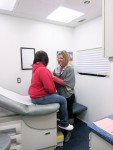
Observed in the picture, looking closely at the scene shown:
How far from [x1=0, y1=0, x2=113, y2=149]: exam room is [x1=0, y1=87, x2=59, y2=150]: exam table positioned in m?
0.80

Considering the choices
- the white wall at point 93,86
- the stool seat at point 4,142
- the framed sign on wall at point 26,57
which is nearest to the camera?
the stool seat at point 4,142

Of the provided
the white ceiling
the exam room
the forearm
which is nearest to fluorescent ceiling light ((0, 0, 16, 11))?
the white ceiling

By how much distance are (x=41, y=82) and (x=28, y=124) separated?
0.59m

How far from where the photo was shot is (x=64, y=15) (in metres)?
2.38

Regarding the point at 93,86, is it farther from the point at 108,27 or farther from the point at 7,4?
the point at 7,4

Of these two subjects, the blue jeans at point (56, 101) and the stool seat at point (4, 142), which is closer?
the stool seat at point (4, 142)

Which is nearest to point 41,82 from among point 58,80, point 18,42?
point 58,80

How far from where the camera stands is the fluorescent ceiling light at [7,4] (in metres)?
1.88

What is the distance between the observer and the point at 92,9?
2104 millimetres

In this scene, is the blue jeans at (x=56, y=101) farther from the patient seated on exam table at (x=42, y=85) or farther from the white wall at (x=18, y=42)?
the white wall at (x=18, y=42)

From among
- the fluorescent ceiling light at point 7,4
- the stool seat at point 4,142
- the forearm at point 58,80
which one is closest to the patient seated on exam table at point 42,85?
the forearm at point 58,80

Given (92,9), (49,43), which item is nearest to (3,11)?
(49,43)

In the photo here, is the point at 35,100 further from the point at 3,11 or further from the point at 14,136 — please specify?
the point at 3,11

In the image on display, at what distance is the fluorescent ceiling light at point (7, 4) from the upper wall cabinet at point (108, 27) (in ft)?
4.87
